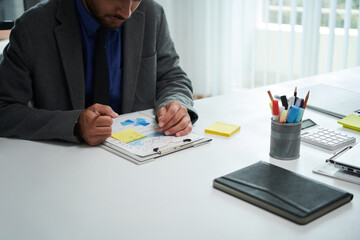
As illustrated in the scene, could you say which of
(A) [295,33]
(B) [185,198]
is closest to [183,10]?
(A) [295,33]

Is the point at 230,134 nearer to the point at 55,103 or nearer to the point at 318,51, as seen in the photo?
the point at 55,103

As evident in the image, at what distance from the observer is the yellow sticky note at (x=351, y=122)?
1309 mm

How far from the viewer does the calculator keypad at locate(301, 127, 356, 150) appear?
3.83ft

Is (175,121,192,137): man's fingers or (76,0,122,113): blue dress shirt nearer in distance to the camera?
(175,121,192,137): man's fingers

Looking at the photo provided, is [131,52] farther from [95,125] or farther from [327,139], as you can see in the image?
[327,139]

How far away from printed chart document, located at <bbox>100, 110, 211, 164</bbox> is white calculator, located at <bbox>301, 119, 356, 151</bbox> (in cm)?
29

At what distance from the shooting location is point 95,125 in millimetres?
1159

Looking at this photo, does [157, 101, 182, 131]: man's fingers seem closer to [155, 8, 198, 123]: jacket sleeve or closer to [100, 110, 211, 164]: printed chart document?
[100, 110, 211, 164]: printed chart document

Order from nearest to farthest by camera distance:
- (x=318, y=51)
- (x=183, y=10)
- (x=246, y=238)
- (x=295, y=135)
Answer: (x=246, y=238) < (x=295, y=135) < (x=318, y=51) < (x=183, y=10)

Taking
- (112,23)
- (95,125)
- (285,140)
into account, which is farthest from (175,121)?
(112,23)

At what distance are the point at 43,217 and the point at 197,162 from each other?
400mm

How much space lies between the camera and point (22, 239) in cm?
76

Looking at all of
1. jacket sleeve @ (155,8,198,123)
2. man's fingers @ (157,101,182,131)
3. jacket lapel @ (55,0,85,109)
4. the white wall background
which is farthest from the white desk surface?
the white wall background

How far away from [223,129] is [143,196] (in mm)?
456
